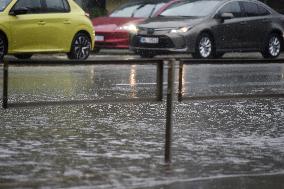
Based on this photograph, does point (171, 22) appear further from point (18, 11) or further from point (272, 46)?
point (18, 11)

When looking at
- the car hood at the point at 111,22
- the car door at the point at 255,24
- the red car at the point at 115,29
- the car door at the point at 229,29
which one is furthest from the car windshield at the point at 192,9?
the car hood at the point at 111,22

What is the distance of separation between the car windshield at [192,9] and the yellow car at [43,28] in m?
2.95

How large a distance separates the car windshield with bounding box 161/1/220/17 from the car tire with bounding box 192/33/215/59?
61cm

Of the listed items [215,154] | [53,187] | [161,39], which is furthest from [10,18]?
[53,187]

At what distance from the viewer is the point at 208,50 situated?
76.4 ft

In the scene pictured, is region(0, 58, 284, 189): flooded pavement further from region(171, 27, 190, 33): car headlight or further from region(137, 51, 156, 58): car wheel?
region(137, 51, 156, 58): car wheel

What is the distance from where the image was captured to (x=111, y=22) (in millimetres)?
25984

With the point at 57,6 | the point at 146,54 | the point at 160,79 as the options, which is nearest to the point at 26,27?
the point at 57,6

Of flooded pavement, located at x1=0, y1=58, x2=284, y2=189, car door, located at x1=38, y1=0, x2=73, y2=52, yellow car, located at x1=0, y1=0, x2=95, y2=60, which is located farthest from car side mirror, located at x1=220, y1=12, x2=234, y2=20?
flooded pavement, located at x1=0, y1=58, x2=284, y2=189

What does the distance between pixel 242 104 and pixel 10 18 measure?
7801mm

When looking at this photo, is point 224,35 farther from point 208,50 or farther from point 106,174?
point 106,174

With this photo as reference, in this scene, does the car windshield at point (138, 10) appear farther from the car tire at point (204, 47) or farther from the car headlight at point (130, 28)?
the car tire at point (204, 47)

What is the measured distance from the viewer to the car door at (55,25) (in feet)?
67.8

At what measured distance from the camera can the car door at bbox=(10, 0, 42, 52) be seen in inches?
774
